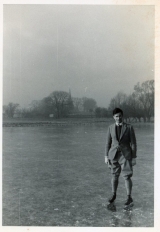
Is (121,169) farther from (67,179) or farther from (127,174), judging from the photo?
(67,179)

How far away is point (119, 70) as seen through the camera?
15.2ft

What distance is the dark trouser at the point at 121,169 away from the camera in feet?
13.6

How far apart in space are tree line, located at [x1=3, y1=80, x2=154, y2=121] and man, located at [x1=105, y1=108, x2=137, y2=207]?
398mm

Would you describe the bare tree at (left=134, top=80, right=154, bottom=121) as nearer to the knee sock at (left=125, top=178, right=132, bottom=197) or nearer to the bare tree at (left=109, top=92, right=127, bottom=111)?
the bare tree at (left=109, top=92, right=127, bottom=111)

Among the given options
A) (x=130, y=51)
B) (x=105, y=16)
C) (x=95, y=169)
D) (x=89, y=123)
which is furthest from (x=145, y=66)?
(x=95, y=169)

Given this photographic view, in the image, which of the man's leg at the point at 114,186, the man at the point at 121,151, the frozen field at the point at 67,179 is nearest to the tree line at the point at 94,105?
the frozen field at the point at 67,179

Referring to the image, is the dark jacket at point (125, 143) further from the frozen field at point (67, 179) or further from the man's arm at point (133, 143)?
the frozen field at point (67, 179)

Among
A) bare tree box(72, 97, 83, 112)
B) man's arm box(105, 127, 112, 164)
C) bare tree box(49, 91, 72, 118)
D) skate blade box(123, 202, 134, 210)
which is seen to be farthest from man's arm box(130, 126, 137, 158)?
bare tree box(49, 91, 72, 118)

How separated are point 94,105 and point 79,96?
0.35 m

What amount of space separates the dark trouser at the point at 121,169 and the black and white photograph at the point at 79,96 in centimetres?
2

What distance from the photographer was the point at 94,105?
471 cm

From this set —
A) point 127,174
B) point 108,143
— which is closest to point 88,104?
point 108,143

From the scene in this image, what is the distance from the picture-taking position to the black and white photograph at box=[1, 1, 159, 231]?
14.0 ft
